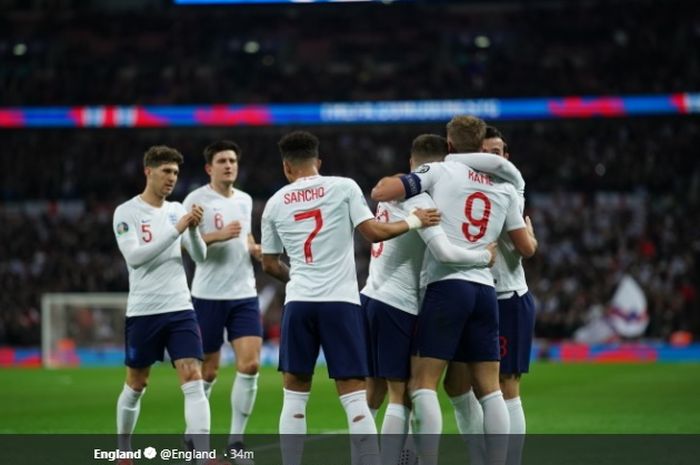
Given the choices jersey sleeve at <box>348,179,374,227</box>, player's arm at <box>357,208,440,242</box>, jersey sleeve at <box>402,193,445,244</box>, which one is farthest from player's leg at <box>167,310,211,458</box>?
jersey sleeve at <box>402,193,445,244</box>

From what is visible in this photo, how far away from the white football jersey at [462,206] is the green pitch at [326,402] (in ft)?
15.3

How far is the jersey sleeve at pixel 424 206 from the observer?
23.6 ft

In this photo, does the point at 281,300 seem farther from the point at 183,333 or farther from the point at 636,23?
the point at 183,333

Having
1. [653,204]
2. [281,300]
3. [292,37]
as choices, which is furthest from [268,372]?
[292,37]

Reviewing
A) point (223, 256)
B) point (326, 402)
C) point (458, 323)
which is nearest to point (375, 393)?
point (458, 323)

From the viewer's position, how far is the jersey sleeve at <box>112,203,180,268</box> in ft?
27.9

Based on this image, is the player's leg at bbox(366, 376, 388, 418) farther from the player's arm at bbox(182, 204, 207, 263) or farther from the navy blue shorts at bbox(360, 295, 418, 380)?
the player's arm at bbox(182, 204, 207, 263)

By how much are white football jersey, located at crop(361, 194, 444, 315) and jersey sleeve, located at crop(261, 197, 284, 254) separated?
66cm

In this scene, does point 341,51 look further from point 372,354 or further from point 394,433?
point 394,433

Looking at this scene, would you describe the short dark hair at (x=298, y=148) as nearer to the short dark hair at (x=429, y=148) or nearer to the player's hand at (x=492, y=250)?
the short dark hair at (x=429, y=148)

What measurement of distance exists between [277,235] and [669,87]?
25.8 metres

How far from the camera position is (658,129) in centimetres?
3444

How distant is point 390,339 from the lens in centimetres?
741

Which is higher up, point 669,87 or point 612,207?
point 669,87
